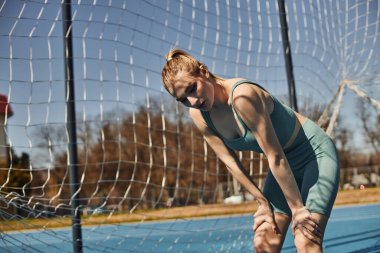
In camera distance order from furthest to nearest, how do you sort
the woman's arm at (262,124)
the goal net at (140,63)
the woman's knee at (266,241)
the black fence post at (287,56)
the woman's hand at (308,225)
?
the black fence post at (287,56) → the goal net at (140,63) → the woman's knee at (266,241) → the woman's hand at (308,225) → the woman's arm at (262,124)

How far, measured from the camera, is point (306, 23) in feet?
16.1

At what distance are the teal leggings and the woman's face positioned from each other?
379 millimetres

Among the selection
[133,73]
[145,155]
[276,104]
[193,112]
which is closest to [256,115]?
[276,104]

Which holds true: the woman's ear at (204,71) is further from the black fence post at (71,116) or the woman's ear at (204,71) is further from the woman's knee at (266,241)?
the black fence post at (71,116)

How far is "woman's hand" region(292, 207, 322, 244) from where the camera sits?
170 cm

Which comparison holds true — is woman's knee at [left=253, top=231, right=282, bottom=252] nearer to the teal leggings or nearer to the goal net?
the teal leggings

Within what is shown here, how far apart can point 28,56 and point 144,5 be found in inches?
41.3

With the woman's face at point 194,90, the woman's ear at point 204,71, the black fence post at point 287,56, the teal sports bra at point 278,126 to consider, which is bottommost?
the teal sports bra at point 278,126

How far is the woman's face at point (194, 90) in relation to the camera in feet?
5.24

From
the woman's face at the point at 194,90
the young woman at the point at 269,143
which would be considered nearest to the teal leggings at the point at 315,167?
the young woman at the point at 269,143

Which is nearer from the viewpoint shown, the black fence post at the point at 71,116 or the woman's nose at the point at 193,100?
the woman's nose at the point at 193,100

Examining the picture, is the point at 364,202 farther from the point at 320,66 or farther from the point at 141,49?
the point at 141,49

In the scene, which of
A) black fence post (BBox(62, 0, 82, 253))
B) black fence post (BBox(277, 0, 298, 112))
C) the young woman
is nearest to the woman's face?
the young woman

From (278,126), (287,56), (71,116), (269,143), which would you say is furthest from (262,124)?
(287,56)
